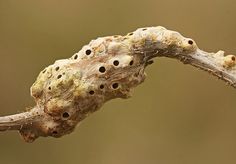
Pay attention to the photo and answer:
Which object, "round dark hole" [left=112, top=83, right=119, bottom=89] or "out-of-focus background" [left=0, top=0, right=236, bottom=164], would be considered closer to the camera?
"round dark hole" [left=112, top=83, right=119, bottom=89]

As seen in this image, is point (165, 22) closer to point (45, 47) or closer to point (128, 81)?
point (45, 47)

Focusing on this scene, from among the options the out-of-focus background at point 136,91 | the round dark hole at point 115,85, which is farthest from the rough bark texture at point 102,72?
the out-of-focus background at point 136,91

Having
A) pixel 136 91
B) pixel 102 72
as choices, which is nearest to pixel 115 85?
pixel 102 72

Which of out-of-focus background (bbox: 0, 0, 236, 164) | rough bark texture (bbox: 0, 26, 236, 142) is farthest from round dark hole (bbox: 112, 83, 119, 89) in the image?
out-of-focus background (bbox: 0, 0, 236, 164)

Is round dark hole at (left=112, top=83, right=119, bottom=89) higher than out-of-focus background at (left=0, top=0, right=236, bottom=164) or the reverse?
the reverse

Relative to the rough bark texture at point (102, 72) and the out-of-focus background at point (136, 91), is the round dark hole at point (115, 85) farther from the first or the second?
the out-of-focus background at point (136, 91)

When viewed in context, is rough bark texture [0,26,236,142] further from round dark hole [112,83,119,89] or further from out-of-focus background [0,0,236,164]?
out-of-focus background [0,0,236,164]
